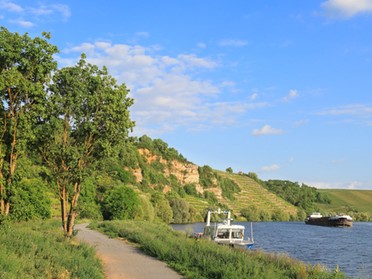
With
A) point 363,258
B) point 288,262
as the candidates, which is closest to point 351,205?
point 363,258

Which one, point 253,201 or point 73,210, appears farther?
point 253,201

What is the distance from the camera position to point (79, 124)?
22.4 metres

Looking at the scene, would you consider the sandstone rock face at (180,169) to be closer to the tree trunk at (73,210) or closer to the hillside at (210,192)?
the hillside at (210,192)

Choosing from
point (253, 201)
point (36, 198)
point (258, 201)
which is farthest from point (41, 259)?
point (258, 201)

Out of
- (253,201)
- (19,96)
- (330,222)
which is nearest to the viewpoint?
(19,96)

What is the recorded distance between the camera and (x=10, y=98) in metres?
21.4

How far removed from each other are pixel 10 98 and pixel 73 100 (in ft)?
10.2

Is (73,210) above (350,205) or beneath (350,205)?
beneath

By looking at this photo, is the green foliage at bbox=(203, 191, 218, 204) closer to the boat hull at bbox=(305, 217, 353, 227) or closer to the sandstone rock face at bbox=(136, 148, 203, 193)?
the sandstone rock face at bbox=(136, 148, 203, 193)

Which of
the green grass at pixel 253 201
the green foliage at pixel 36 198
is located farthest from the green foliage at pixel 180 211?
the green foliage at pixel 36 198

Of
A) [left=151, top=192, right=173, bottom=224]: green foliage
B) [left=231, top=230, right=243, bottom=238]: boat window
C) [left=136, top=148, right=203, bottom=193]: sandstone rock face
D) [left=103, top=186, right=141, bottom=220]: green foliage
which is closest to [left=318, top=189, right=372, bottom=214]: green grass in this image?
[left=136, top=148, right=203, bottom=193]: sandstone rock face

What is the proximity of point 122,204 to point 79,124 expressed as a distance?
4918cm

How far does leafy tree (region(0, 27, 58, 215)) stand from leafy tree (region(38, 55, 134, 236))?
777 millimetres

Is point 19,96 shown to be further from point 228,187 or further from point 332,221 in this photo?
point 228,187
